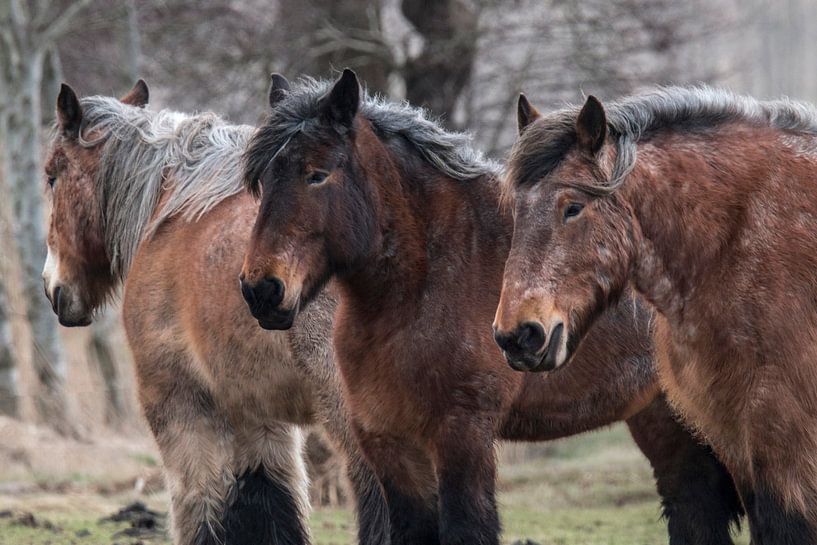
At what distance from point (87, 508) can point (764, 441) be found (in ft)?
20.8

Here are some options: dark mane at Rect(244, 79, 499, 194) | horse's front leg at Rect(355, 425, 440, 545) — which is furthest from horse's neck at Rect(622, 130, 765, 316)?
horse's front leg at Rect(355, 425, 440, 545)

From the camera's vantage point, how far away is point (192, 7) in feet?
48.5

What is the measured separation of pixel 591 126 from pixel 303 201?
1.22 m

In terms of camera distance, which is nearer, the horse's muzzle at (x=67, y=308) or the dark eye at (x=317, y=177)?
the dark eye at (x=317, y=177)

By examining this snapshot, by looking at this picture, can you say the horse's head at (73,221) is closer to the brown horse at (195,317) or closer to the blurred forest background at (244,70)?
the brown horse at (195,317)

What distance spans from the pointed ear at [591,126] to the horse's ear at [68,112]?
3127 millimetres

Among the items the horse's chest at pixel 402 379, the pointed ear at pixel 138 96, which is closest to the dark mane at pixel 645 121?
the horse's chest at pixel 402 379

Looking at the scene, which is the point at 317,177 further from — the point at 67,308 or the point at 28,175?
the point at 28,175

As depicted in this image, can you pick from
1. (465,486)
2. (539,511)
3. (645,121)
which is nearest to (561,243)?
(645,121)

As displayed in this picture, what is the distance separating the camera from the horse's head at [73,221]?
6480mm

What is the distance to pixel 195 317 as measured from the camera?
593 cm

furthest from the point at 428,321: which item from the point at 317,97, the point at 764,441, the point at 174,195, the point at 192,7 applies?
the point at 192,7

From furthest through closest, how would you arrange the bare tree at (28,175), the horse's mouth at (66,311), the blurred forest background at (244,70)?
the blurred forest background at (244,70) < the bare tree at (28,175) < the horse's mouth at (66,311)

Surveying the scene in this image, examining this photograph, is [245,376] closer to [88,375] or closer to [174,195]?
[174,195]
